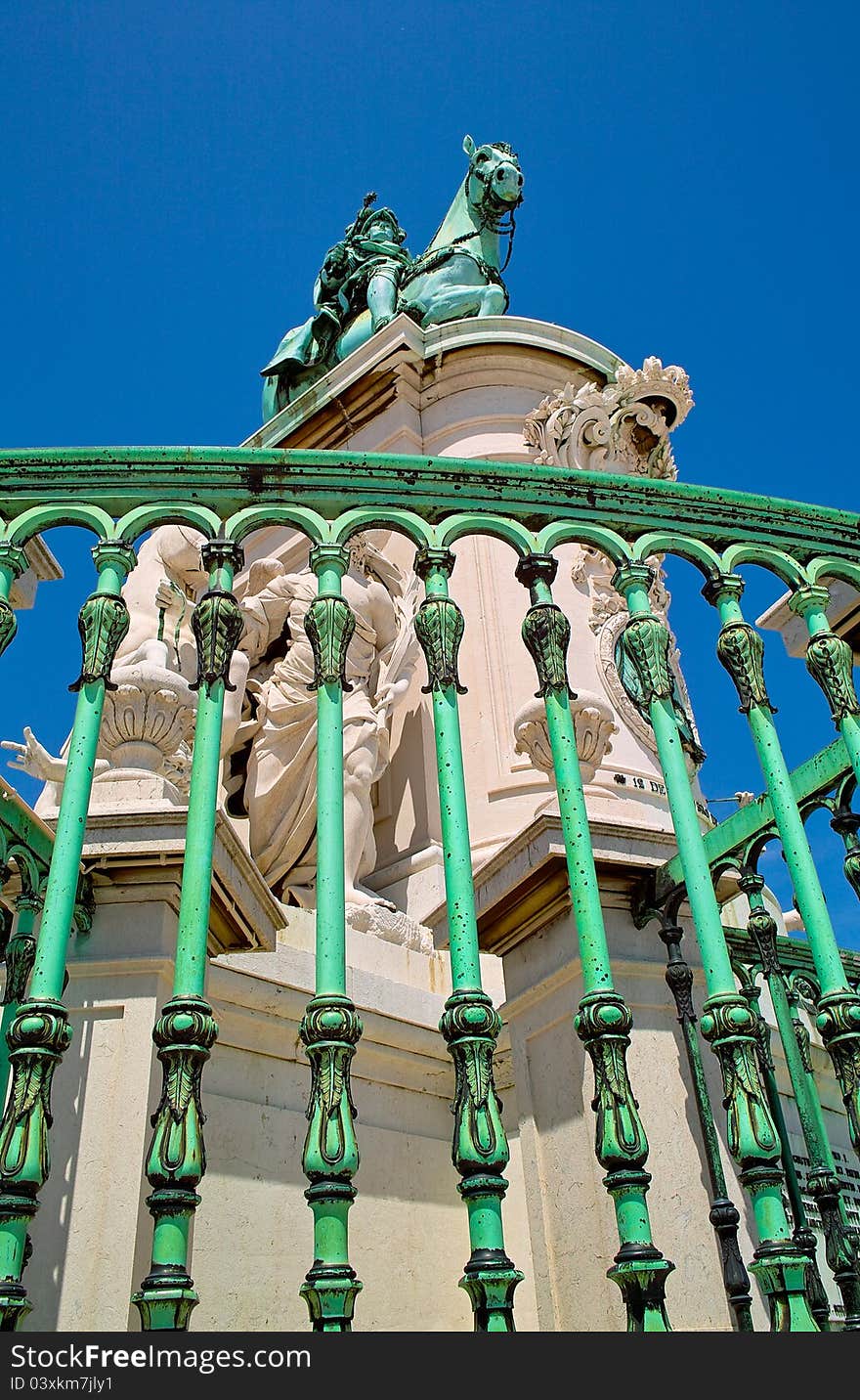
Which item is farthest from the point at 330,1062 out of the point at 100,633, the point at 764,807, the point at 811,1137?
the point at 811,1137

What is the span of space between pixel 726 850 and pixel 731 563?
1070 mm

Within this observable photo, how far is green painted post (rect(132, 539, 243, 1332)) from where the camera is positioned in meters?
2.12

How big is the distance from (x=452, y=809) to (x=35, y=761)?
3.97 meters

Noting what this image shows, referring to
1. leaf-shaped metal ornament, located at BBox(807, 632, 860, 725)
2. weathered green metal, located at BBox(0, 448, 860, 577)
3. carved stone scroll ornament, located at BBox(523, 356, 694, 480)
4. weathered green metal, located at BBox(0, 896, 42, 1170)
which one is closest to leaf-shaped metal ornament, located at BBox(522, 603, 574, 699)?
weathered green metal, located at BBox(0, 448, 860, 577)

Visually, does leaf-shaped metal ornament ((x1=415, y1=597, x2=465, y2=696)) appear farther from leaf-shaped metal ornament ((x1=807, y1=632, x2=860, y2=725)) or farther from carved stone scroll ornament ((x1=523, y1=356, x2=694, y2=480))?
carved stone scroll ornament ((x1=523, y1=356, x2=694, y2=480))

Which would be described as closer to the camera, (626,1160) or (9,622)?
(626,1160)

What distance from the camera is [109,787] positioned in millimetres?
5297

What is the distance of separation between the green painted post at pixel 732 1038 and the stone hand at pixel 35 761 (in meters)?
3.86

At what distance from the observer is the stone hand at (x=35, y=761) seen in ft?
19.8

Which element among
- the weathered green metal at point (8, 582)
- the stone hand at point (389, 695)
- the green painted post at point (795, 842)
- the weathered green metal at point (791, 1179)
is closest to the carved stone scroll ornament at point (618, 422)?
the stone hand at point (389, 695)

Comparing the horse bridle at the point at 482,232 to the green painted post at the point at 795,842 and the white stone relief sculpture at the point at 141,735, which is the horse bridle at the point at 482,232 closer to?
the white stone relief sculpture at the point at 141,735

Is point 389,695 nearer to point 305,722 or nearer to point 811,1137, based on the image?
point 305,722
